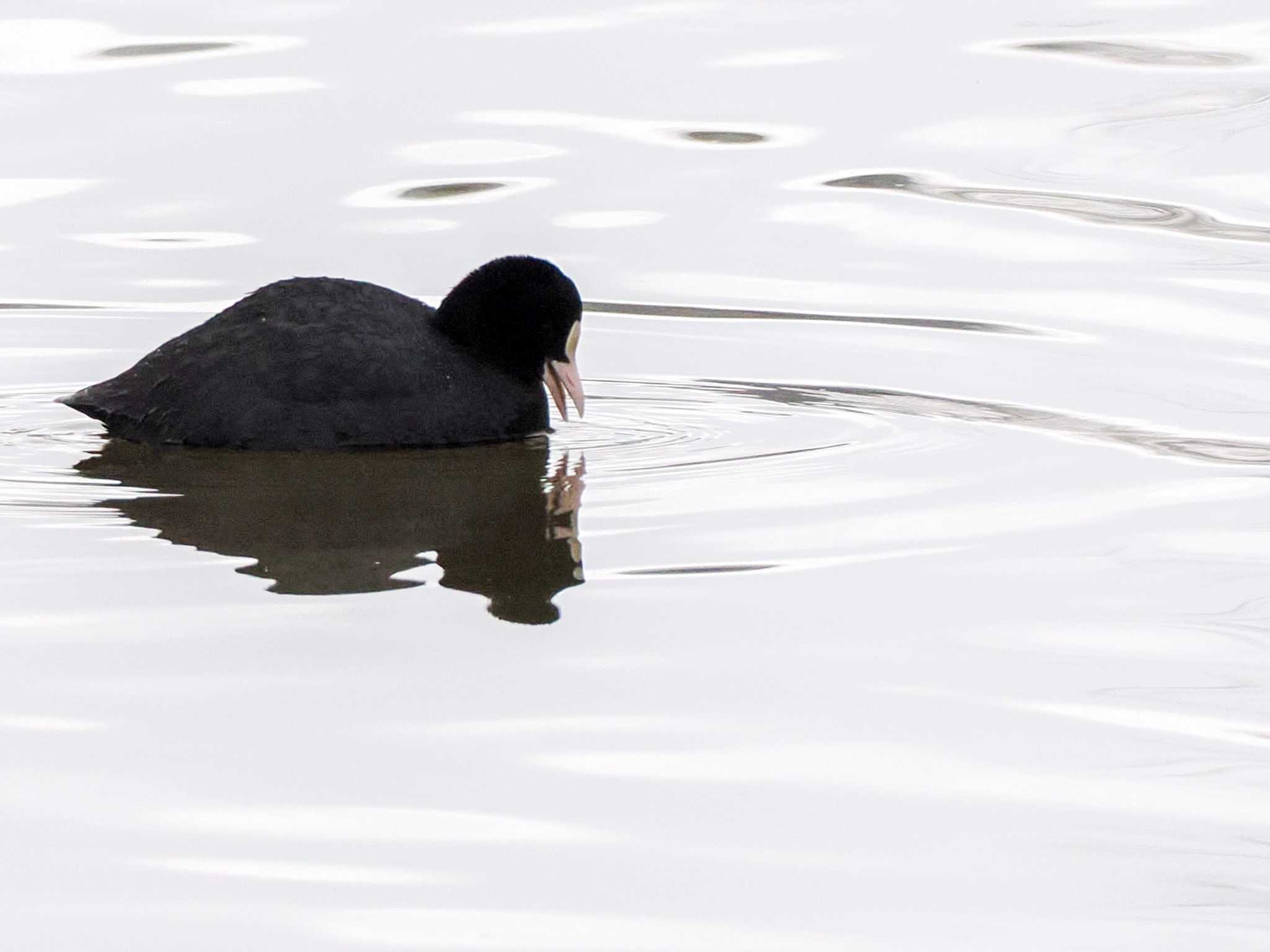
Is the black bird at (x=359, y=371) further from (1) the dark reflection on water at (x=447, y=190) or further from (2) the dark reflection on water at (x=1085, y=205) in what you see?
(2) the dark reflection on water at (x=1085, y=205)

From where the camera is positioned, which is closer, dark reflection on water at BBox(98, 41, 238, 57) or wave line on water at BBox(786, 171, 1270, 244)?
wave line on water at BBox(786, 171, 1270, 244)

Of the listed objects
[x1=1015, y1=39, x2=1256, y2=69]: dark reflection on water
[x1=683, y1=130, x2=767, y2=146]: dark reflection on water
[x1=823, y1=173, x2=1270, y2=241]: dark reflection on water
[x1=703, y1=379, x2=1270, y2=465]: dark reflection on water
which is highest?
[x1=1015, y1=39, x2=1256, y2=69]: dark reflection on water

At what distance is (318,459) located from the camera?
686 cm

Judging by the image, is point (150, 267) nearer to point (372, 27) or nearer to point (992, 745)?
point (372, 27)

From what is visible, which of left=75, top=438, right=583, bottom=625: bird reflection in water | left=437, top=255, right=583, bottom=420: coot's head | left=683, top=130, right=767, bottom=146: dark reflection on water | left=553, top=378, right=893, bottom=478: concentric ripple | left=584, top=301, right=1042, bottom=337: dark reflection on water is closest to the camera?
left=75, top=438, right=583, bottom=625: bird reflection in water

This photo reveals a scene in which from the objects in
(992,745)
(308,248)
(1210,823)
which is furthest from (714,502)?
(308,248)

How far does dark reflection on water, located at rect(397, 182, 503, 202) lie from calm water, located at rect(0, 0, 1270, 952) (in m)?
0.03

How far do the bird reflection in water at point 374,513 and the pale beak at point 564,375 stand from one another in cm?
22

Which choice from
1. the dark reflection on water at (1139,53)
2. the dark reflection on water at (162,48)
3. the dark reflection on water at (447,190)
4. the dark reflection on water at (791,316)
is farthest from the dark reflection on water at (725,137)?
the dark reflection on water at (162,48)

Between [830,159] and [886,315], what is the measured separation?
8.16ft

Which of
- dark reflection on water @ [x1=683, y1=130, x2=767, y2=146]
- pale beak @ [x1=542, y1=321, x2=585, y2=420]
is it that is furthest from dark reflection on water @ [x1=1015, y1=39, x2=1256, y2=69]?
pale beak @ [x1=542, y1=321, x2=585, y2=420]

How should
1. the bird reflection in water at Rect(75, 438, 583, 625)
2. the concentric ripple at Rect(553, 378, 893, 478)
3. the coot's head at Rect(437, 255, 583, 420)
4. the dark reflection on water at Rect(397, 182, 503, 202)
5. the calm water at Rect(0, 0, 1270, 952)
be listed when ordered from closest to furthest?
the calm water at Rect(0, 0, 1270, 952)
the bird reflection in water at Rect(75, 438, 583, 625)
the concentric ripple at Rect(553, 378, 893, 478)
the coot's head at Rect(437, 255, 583, 420)
the dark reflection on water at Rect(397, 182, 503, 202)

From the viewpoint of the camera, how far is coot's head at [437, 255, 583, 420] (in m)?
7.31

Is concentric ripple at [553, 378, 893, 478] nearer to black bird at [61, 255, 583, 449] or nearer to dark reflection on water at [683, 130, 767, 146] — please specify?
black bird at [61, 255, 583, 449]
